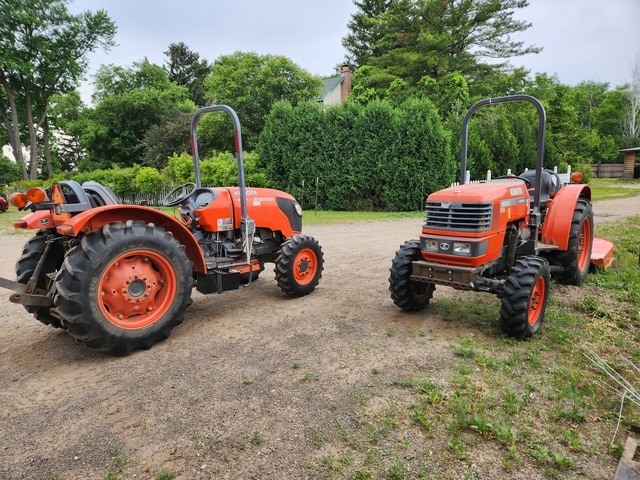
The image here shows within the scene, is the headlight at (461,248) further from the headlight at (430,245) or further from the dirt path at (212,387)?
the dirt path at (212,387)

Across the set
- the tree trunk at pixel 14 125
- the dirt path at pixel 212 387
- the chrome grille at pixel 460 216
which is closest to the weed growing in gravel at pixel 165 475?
the dirt path at pixel 212 387

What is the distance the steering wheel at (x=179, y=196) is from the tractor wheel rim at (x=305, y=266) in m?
1.47

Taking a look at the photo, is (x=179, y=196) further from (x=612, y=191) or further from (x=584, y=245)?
(x=612, y=191)

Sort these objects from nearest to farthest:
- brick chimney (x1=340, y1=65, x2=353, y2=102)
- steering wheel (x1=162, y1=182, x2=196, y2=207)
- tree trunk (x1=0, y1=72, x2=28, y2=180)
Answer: steering wheel (x1=162, y1=182, x2=196, y2=207) → tree trunk (x1=0, y1=72, x2=28, y2=180) → brick chimney (x1=340, y1=65, x2=353, y2=102)

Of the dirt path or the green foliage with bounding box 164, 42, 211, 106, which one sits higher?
the green foliage with bounding box 164, 42, 211, 106

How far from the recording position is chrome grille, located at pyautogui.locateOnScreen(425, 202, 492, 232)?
3.92 metres

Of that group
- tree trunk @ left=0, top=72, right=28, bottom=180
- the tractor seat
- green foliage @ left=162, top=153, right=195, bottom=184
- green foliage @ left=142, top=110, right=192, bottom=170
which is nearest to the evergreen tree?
green foliage @ left=142, top=110, right=192, bottom=170

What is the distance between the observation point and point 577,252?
5.32 m

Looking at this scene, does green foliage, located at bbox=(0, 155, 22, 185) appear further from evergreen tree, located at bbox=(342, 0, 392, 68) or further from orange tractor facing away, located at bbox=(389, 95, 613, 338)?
orange tractor facing away, located at bbox=(389, 95, 613, 338)

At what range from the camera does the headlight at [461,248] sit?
3.93 meters

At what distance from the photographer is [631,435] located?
2.49 metres

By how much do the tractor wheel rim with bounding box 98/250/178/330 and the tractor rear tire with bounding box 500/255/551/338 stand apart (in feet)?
9.54

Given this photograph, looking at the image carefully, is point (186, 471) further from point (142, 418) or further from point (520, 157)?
point (520, 157)

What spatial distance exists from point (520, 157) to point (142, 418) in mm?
20801
